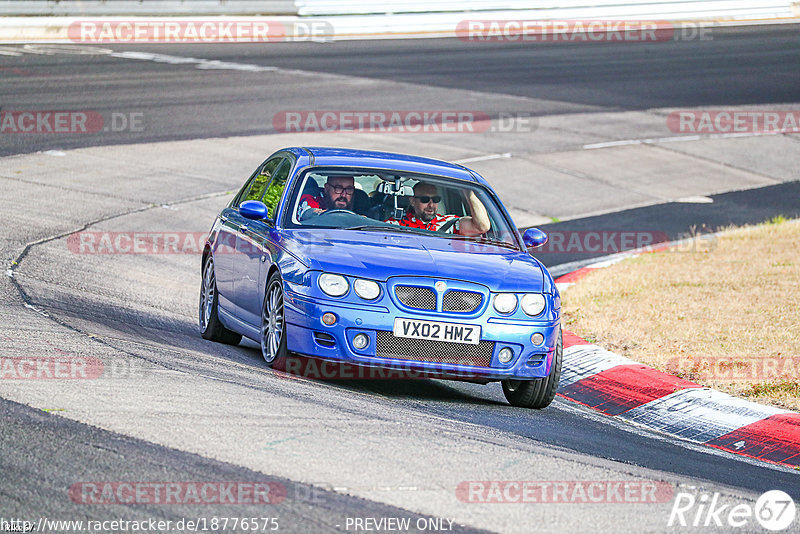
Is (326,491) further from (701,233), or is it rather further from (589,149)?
(589,149)

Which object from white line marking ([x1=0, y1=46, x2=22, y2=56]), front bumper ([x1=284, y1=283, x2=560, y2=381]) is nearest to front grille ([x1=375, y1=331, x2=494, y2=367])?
front bumper ([x1=284, y1=283, x2=560, y2=381])

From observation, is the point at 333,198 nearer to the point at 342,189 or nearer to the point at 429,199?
the point at 342,189

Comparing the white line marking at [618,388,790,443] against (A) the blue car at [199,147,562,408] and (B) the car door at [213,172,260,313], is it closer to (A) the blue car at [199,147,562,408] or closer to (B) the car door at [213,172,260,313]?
(A) the blue car at [199,147,562,408]

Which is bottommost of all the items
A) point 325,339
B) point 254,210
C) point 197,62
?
point 325,339

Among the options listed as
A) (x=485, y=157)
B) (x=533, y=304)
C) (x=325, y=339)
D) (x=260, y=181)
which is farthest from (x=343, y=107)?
(x=325, y=339)

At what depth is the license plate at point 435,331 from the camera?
24.4 feet

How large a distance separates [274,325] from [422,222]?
1.44 metres

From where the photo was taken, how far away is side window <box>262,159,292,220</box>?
29.2ft

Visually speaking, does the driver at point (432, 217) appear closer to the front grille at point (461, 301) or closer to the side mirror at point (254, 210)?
the side mirror at point (254, 210)

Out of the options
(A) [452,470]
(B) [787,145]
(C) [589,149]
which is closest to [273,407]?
(A) [452,470]

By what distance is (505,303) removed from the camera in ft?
25.2

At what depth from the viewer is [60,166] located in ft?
54.1

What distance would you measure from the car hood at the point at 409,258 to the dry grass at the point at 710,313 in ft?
6.17

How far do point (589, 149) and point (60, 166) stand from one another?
30.5ft
